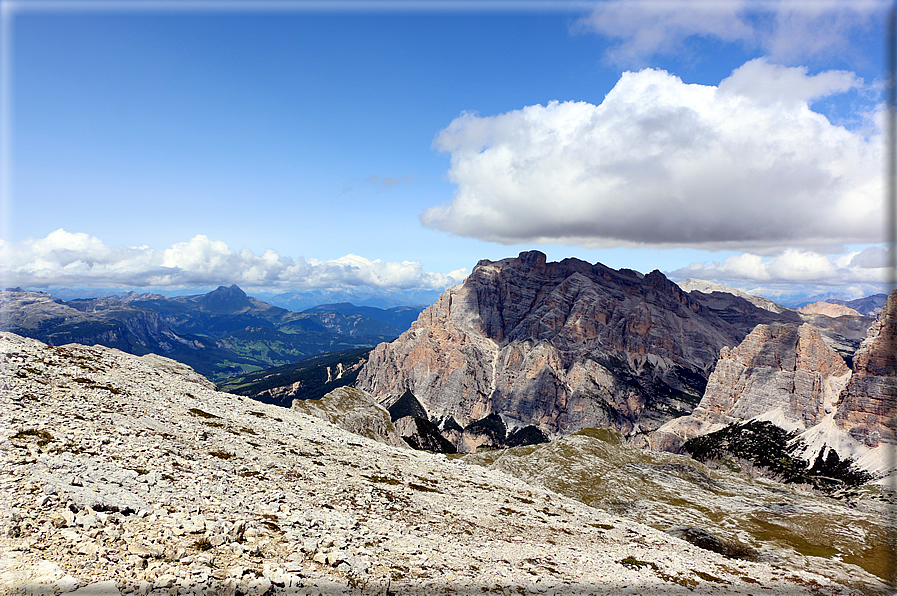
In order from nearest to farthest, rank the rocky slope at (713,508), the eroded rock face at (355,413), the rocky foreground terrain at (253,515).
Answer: the rocky foreground terrain at (253,515) < the rocky slope at (713,508) < the eroded rock face at (355,413)

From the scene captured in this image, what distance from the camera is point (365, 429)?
115875 millimetres

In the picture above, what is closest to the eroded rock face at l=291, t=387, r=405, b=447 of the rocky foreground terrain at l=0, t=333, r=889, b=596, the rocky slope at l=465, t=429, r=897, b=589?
the rocky slope at l=465, t=429, r=897, b=589

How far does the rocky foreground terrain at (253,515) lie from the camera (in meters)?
16.6

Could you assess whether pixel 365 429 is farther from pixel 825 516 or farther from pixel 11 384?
pixel 825 516

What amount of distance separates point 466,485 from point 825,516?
475 feet

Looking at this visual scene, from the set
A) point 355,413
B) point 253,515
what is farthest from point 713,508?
point 253,515

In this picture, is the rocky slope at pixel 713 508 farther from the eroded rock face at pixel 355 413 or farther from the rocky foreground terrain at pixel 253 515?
the eroded rock face at pixel 355 413

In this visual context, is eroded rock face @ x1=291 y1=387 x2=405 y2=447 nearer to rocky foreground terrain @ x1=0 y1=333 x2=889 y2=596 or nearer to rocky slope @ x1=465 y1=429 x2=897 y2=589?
rocky slope @ x1=465 y1=429 x2=897 y2=589

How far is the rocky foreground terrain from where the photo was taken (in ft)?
54.4

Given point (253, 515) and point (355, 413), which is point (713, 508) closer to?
point (355, 413)

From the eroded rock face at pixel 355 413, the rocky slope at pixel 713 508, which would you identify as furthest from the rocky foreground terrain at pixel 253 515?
the eroded rock face at pixel 355 413

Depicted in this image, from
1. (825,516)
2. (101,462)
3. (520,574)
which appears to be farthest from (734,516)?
(101,462)

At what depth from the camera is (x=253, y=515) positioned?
2394 cm

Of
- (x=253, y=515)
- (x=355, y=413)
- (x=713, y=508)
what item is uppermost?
(x=253, y=515)
